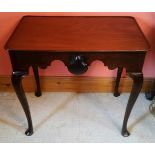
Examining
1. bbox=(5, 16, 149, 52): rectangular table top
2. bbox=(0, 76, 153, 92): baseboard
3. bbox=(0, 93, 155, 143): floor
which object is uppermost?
bbox=(5, 16, 149, 52): rectangular table top

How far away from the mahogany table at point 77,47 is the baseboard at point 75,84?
440mm

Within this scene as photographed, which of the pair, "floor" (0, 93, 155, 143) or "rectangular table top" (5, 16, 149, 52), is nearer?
"rectangular table top" (5, 16, 149, 52)

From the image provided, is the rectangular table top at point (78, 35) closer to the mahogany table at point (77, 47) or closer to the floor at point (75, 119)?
the mahogany table at point (77, 47)

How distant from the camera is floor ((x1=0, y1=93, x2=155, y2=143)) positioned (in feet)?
4.15

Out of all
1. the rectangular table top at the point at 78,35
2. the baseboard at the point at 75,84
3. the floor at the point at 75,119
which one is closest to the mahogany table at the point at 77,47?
the rectangular table top at the point at 78,35

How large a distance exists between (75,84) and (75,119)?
0.28 metres

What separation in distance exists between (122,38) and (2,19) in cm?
72

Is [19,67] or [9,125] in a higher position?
[19,67]

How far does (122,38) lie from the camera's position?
989 mm

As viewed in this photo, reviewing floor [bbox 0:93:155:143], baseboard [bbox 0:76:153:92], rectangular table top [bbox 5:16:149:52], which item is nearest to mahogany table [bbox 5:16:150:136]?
rectangular table top [bbox 5:16:149:52]

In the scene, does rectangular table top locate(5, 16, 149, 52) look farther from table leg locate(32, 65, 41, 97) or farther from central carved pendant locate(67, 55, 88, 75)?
table leg locate(32, 65, 41, 97)
